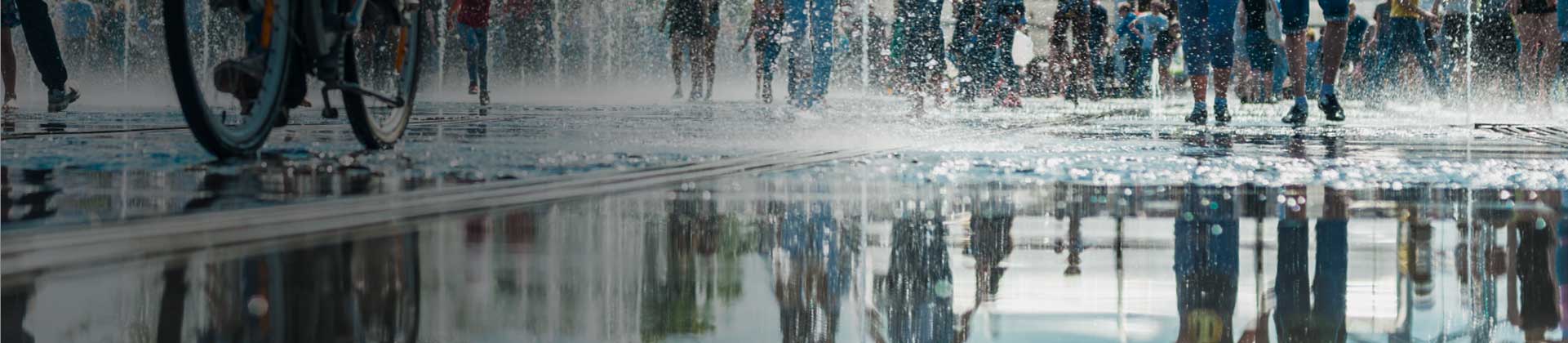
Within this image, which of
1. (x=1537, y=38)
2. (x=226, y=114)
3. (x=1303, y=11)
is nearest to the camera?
(x=226, y=114)

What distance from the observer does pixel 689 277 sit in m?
3.43

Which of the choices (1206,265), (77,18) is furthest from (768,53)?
(1206,265)

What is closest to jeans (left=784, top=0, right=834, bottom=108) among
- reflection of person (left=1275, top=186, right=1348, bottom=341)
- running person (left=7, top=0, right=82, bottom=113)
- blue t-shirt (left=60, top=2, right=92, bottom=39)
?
running person (left=7, top=0, right=82, bottom=113)

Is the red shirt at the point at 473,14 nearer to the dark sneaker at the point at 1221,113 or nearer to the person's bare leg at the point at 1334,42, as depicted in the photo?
the dark sneaker at the point at 1221,113

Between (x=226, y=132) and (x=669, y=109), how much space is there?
30.6 feet

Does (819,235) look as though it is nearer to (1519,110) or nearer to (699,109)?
(699,109)

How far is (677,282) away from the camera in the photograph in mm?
3355

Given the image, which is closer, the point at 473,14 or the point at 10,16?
the point at 10,16

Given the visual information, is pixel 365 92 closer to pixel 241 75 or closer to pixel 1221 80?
pixel 241 75

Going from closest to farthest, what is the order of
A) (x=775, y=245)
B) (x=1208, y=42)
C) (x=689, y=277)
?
(x=689, y=277)
(x=775, y=245)
(x=1208, y=42)

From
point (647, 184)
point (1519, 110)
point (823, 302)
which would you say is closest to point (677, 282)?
point (823, 302)

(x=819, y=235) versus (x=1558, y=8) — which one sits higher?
(x=1558, y=8)

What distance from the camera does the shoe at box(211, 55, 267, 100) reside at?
19.6 ft

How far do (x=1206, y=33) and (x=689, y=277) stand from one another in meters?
8.58
